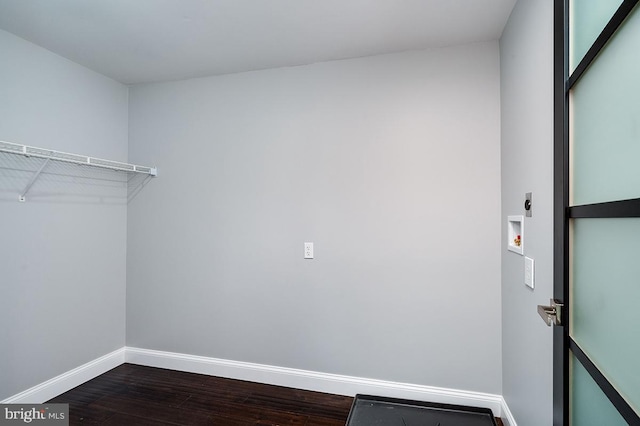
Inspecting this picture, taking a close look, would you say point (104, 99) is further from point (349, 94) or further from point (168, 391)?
point (168, 391)

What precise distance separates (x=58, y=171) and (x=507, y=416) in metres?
Result: 3.48

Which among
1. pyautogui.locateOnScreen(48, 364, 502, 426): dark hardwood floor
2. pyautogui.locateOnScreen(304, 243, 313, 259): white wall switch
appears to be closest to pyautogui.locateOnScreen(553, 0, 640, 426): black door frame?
pyautogui.locateOnScreen(48, 364, 502, 426): dark hardwood floor

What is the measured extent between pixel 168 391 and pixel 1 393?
963mm

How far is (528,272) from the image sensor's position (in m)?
1.47

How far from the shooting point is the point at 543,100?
1.31 m

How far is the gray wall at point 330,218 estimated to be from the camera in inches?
80.5

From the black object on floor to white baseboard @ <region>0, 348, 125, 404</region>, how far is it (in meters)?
2.10

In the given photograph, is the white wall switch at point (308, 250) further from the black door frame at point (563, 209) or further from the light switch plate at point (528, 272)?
the black door frame at point (563, 209)

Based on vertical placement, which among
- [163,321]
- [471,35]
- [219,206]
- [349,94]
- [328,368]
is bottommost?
[328,368]

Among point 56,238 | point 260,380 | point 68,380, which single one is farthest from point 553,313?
point 68,380

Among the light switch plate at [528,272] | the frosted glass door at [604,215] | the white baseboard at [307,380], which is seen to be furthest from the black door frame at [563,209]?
the white baseboard at [307,380]

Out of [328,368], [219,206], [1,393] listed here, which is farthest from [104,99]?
[328,368]

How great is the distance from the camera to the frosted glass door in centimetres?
70

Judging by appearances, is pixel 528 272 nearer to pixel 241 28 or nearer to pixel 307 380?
pixel 307 380
